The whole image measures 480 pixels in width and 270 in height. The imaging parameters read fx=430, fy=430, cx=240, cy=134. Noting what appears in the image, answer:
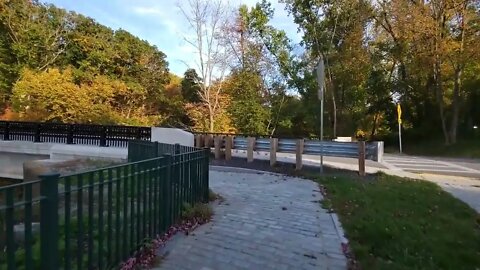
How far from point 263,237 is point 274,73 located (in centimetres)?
3132

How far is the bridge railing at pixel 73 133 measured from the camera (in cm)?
1886

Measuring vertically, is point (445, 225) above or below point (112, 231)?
below

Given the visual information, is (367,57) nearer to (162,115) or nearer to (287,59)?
(287,59)

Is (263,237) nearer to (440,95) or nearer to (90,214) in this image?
(90,214)

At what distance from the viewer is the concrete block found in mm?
15156

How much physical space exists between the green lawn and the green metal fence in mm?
2438

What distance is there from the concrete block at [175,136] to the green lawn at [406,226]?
6535 mm

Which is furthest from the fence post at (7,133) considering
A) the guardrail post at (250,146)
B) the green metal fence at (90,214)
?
the green metal fence at (90,214)

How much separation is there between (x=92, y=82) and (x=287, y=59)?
53.7 ft

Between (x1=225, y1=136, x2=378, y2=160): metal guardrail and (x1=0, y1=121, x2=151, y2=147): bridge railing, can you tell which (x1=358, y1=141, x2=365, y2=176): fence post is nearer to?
(x1=225, y1=136, x2=378, y2=160): metal guardrail

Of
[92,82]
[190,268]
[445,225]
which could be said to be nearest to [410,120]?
[92,82]

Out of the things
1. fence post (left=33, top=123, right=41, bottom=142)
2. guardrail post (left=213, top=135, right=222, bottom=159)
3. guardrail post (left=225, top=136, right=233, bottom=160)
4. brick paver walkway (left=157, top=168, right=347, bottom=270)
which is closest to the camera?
Result: brick paver walkway (left=157, top=168, right=347, bottom=270)

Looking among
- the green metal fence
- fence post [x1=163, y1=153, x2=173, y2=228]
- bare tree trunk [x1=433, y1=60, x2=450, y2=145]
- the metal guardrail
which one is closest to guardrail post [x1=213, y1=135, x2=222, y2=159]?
the metal guardrail

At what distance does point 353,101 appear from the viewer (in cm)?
3562
